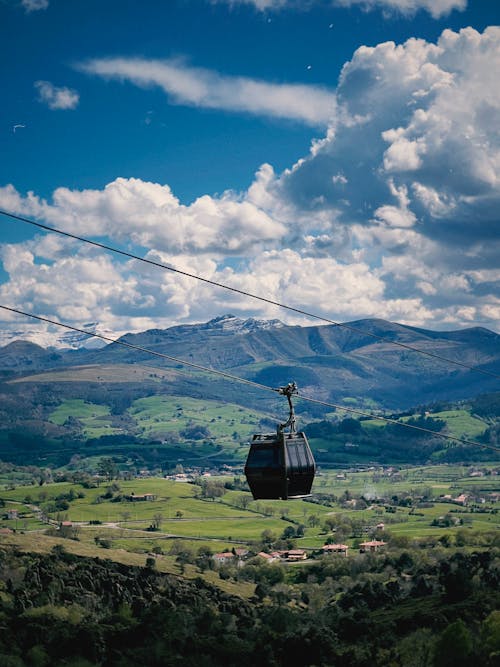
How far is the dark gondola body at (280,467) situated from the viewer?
32.4 metres

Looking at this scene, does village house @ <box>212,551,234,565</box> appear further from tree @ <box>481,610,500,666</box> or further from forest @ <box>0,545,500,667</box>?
tree @ <box>481,610,500,666</box>

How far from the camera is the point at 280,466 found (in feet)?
106

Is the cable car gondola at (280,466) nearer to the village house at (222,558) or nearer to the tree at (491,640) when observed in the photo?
the tree at (491,640)

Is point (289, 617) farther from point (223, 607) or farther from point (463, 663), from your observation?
point (463, 663)

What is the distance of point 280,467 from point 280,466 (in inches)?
1.6

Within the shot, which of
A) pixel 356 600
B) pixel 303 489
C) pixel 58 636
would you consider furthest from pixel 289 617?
pixel 303 489

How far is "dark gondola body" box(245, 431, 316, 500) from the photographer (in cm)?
3238

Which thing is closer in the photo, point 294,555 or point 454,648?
point 454,648

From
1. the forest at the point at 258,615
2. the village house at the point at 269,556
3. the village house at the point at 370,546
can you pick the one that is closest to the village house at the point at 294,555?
the village house at the point at 269,556

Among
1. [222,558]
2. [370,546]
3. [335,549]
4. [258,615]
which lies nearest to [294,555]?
[335,549]

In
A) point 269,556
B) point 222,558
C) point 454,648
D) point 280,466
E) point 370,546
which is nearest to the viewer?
point 280,466

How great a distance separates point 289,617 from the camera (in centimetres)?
9888

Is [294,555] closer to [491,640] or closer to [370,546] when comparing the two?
[370,546]

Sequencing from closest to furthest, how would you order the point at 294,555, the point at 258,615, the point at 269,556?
the point at 258,615
the point at 269,556
the point at 294,555
